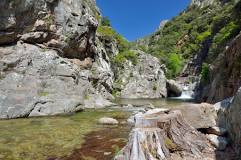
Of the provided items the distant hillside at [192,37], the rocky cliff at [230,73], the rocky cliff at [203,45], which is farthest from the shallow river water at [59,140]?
the distant hillside at [192,37]

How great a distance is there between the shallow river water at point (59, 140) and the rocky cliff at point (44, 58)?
14.5 feet

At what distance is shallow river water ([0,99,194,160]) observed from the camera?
43.1 feet

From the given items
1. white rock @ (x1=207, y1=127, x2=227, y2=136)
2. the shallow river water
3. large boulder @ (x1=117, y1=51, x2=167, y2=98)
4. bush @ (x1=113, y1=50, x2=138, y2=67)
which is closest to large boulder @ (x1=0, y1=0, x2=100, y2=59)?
the shallow river water

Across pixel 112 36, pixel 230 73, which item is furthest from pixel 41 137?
pixel 112 36

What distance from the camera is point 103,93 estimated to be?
158 ft

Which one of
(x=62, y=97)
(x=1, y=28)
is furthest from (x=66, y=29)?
Answer: (x=62, y=97)

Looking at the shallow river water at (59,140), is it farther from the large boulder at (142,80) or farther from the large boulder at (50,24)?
the large boulder at (142,80)

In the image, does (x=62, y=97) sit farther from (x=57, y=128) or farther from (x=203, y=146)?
(x=203, y=146)

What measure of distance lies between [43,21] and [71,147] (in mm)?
24121

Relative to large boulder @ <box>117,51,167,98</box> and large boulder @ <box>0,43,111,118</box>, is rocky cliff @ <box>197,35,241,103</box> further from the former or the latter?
large boulder @ <box>117,51,167,98</box>

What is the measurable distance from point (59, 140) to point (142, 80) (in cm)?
5112

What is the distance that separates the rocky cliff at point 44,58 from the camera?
26781mm

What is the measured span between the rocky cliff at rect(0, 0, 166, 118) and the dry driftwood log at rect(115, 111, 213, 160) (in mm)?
16851

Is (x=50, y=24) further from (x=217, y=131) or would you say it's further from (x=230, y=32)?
(x=230, y=32)
